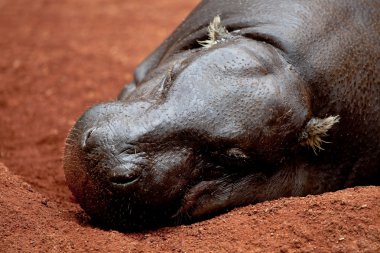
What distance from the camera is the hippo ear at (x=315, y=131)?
5145 millimetres

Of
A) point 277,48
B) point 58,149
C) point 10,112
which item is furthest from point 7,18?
point 277,48

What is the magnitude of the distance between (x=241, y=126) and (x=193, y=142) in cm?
34

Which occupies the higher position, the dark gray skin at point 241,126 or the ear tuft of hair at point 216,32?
the ear tuft of hair at point 216,32

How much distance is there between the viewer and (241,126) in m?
4.87

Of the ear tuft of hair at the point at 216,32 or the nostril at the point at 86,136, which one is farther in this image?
the ear tuft of hair at the point at 216,32

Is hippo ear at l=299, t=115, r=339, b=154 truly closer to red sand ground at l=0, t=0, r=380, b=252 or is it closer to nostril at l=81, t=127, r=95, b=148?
red sand ground at l=0, t=0, r=380, b=252

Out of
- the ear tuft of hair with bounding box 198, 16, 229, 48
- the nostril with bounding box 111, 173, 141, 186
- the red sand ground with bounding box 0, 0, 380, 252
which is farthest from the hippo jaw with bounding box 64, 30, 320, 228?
the ear tuft of hair with bounding box 198, 16, 229, 48

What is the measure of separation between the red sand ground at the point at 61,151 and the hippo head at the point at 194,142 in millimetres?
199

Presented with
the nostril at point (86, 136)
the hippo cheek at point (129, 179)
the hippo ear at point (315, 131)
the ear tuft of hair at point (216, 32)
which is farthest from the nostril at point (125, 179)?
the ear tuft of hair at point (216, 32)

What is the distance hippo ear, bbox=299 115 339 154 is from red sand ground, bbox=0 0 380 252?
1.56 feet

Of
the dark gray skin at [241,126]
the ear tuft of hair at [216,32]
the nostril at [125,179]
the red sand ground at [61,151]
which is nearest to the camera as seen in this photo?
the red sand ground at [61,151]

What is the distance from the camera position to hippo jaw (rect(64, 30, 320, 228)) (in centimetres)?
475

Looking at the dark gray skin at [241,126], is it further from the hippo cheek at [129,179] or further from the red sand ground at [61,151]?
the red sand ground at [61,151]

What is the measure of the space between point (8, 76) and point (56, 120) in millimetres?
1437
